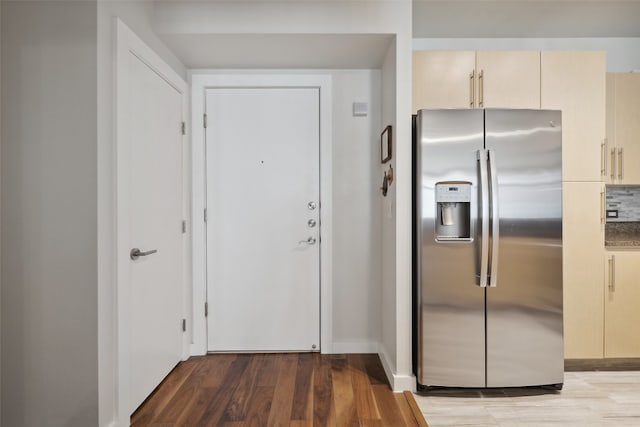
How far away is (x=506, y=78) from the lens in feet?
8.46

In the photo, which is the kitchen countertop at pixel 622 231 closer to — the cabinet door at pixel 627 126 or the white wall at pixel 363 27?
the cabinet door at pixel 627 126

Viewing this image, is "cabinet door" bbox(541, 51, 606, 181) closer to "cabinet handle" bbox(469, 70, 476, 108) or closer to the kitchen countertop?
"cabinet handle" bbox(469, 70, 476, 108)

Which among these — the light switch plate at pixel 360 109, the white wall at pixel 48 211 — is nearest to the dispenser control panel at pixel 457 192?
the light switch plate at pixel 360 109

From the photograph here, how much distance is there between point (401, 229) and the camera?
2.38 meters

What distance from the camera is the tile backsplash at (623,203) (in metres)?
3.03

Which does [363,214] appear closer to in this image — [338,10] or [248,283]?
[248,283]

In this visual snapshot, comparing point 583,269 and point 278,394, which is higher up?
point 583,269

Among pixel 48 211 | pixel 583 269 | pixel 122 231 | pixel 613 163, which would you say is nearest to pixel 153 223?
pixel 122 231

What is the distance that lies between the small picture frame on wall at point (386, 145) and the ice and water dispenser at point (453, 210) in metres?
0.43

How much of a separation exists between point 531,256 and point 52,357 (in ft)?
8.40

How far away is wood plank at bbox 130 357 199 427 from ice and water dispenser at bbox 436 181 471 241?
75.0 inches

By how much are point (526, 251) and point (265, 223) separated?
1.83 metres

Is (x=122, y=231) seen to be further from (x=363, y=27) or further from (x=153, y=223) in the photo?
(x=363, y=27)

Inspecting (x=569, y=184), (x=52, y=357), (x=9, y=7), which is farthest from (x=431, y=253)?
(x=9, y=7)
